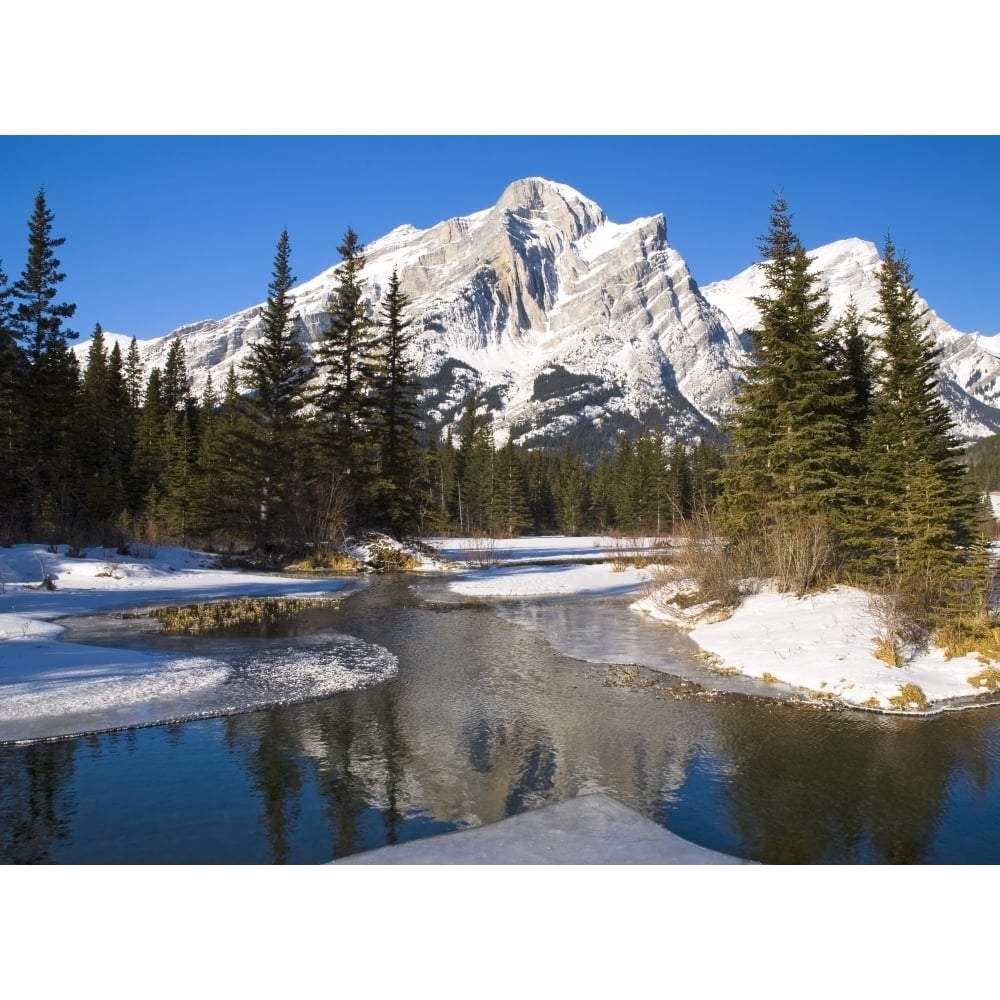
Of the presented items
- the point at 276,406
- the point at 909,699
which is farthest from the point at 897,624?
the point at 276,406

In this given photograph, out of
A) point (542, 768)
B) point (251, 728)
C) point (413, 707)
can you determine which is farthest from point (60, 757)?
point (542, 768)

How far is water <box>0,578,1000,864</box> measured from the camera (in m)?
7.24

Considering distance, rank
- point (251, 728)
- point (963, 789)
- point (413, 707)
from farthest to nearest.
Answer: point (413, 707), point (251, 728), point (963, 789)

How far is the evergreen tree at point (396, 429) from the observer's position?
40938 mm

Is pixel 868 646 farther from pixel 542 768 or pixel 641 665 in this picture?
pixel 542 768

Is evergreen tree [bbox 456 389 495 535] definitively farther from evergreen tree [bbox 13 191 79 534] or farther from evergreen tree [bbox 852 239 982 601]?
evergreen tree [bbox 852 239 982 601]

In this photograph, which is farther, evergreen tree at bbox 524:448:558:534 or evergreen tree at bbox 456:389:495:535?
evergreen tree at bbox 524:448:558:534

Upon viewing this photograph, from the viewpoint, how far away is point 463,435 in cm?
9694

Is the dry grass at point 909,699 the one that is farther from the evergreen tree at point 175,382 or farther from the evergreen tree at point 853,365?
the evergreen tree at point 175,382

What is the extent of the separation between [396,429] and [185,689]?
3140cm

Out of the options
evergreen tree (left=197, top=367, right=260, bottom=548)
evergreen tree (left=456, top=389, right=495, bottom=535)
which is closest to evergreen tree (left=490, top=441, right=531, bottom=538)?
evergreen tree (left=456, top=389, right=495, bottom=535)

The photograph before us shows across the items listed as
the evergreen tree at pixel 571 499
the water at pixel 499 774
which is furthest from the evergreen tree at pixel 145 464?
the evergreen tree at pixel 571 499

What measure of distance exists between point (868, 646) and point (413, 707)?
9204 mm

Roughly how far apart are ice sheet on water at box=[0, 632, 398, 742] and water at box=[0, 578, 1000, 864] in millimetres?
451
